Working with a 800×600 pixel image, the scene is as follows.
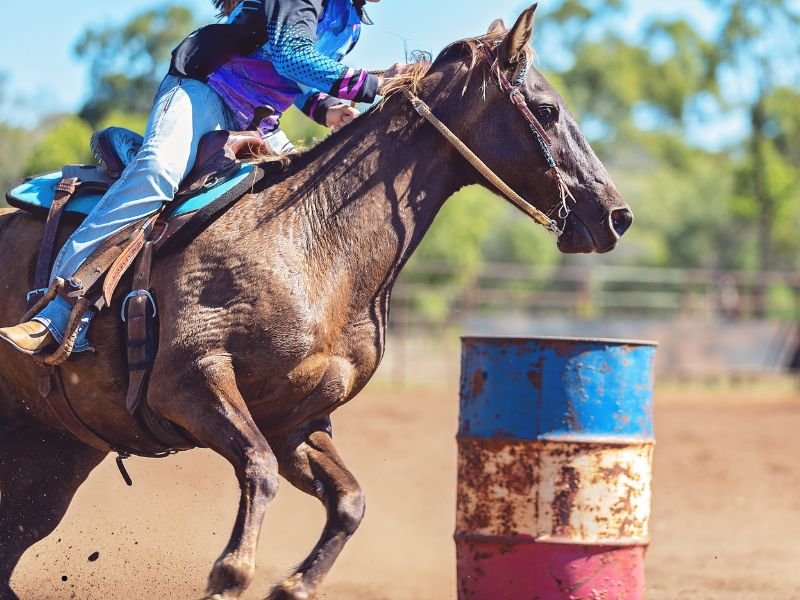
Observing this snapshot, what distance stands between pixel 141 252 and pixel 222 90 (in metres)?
0.79

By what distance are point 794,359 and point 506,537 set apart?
633 inches

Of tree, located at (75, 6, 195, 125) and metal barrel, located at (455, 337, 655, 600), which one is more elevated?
tree, located at (75, 6, 195, 125)

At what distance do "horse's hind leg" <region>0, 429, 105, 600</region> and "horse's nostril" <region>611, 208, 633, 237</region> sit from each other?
2684 millimetres

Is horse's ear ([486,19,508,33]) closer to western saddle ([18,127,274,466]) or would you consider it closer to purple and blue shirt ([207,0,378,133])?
purple and blue shirt ([207,0,378,133])

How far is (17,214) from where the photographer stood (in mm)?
5031

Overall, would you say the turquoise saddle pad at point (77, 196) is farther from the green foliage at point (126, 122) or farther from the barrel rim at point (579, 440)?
the green foliage at point (126, 122)

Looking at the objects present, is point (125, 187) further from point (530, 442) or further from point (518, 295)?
point (518, 295)

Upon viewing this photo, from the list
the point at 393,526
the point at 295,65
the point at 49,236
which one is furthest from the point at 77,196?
A: the point at 393,526

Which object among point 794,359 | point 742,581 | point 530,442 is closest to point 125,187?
point 530,442

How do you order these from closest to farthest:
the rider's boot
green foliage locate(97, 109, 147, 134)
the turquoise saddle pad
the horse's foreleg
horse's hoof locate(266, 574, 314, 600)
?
1. the horse's foreleg
2. horse's hoof locate(266, 574, 314, 600)
3. the rider's boot
4. the turquoise saddle pad
5. green foliage locate(97, 109, 147, 134)

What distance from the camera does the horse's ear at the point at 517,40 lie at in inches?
170

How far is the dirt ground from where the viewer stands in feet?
21.7

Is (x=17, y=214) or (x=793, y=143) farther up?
(x=793, y=143)

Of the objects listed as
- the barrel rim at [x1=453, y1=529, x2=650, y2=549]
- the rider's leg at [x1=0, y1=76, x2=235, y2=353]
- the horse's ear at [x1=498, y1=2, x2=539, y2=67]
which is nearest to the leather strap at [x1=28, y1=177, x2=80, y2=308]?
the rider's leg at [x1=0, y1=76, x2=235, y2=353]
